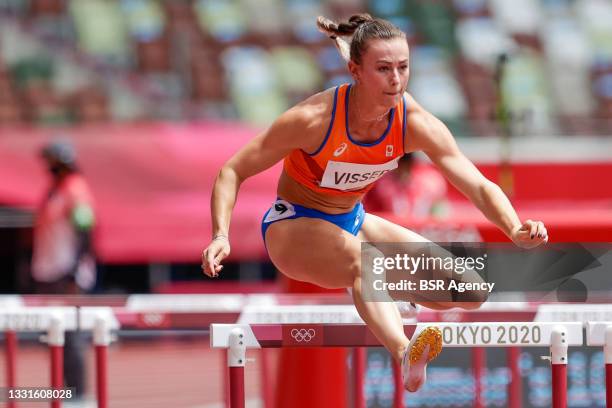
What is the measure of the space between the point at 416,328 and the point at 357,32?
1.18 metres

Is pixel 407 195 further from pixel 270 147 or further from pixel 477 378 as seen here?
pixel 270 147

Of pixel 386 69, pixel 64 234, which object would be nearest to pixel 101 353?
pixel 386 69

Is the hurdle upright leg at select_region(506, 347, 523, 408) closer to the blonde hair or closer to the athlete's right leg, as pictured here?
the athlete's right leg

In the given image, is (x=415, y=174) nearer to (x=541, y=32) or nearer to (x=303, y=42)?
(x=303, y=42)

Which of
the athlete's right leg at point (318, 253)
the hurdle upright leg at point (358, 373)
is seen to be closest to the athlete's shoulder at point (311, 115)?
Answer: the athlete's right leg at point (318, 253)

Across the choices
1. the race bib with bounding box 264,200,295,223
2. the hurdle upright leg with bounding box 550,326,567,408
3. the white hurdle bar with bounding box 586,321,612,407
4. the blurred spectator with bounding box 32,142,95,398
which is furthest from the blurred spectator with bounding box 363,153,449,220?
the hurdle upright leg with bounding box 550,326,567,408

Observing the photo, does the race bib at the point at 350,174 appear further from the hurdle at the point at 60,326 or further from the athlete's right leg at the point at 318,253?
the hurdle at the point at 60,326

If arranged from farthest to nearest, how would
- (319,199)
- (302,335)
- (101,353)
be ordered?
1. (101,353)
2. (319,199)
3. (302,335)

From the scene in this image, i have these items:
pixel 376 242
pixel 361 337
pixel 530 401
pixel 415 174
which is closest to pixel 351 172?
pixel 376 242

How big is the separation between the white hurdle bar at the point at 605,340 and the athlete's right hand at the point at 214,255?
4.84 feet

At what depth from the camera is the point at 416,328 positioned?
17.6 ft

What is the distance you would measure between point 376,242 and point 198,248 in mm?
9986

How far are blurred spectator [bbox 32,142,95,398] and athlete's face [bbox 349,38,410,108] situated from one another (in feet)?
17.2

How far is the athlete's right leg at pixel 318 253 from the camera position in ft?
18.3
